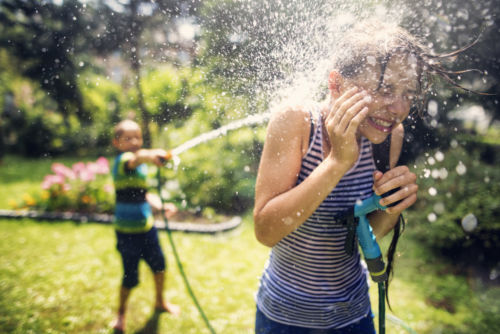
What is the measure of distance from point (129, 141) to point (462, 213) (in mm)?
3744

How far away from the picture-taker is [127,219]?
2299 mm

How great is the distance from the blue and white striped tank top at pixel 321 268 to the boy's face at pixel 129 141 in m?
1.77

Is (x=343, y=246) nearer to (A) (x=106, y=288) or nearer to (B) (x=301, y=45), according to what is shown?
(B) (x=301, y=45)

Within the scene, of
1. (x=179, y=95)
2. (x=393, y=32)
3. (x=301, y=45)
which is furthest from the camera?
(x=179, y=95)

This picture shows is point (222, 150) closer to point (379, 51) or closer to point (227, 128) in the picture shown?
point (227, 128)

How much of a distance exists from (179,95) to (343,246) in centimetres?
104

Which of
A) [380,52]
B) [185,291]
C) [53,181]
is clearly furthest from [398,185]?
[53,181]

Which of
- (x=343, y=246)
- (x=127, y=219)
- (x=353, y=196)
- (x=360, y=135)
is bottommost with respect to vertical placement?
(x=127, y=219)

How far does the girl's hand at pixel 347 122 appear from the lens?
0.78 metres

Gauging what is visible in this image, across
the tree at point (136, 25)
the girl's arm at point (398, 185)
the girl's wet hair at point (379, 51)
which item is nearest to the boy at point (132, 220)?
the tree at point (136, 25)

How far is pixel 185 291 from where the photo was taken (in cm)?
282

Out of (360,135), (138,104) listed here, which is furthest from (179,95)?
(360,135)

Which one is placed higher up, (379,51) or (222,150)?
(379,51)

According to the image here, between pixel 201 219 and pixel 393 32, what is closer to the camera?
pixel 393 32
